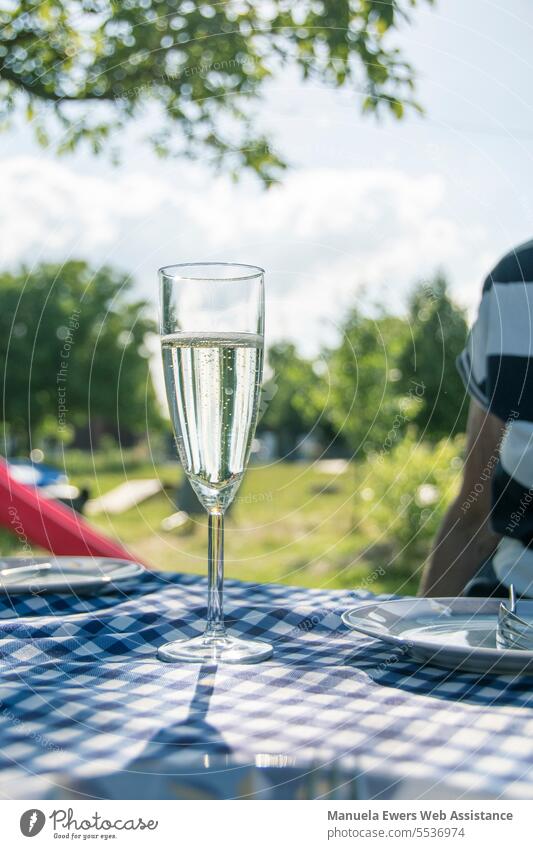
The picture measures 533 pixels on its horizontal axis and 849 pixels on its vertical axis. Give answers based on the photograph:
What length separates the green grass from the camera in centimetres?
807

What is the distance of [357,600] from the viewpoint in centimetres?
109

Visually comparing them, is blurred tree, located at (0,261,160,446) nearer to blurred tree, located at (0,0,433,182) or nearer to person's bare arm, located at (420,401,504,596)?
blurred tree, located at (0,0,433,182)

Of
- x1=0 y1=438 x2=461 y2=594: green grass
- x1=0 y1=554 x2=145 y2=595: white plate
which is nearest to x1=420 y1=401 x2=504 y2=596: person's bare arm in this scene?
x1=0 y1=554 x2=145 y2=595: white plate

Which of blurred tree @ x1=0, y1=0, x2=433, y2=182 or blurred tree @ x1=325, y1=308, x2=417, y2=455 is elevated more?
blurred tree @ x1=0, y1=0, x2=433, y2=182

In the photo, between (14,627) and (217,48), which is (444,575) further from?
(217,48)

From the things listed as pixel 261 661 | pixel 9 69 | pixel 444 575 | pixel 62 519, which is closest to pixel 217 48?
pixel 9 69

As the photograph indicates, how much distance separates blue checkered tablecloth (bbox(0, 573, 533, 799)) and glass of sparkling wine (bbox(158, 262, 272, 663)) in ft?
0.35

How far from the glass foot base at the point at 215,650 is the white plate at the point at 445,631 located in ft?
0.28

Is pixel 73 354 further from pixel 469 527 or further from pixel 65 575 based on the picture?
pixel 65 575

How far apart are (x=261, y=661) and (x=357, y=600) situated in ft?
1.13

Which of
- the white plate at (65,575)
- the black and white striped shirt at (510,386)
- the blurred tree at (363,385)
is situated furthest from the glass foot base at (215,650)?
the blurred tree at (363,385)

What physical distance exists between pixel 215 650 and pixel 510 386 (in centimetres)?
73

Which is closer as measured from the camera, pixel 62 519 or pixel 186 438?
pixel 186 438

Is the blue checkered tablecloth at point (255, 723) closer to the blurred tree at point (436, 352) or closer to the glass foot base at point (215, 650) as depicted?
the glass foot base at point (215, 650)
